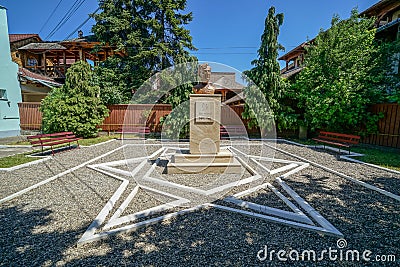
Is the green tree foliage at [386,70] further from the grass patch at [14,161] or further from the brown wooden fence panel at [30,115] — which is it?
the brown wooden fence panel at [30,115]

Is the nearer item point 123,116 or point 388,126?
point 388,126

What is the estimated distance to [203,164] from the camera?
591cm

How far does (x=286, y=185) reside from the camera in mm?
4992

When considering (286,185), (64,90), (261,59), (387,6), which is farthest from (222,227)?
(387,6)

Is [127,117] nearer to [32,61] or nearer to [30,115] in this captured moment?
[30,115]

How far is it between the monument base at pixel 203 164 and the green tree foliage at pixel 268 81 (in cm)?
786

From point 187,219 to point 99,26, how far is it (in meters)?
19.3

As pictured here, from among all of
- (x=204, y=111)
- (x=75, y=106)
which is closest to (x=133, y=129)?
(x=75, y=106)

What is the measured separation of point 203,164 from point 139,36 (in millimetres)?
15596

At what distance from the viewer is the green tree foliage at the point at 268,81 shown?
39.8ft

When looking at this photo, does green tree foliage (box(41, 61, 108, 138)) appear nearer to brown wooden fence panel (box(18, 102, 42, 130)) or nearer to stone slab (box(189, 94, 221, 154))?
brown wooden fence panel (box(18, 102, 42, 130))

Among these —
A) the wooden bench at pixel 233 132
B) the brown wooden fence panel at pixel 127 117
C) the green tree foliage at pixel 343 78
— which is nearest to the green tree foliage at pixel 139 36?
the brown wooden fence panel at pixel 127 117

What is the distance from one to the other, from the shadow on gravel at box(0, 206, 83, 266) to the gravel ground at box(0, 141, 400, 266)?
1 cm

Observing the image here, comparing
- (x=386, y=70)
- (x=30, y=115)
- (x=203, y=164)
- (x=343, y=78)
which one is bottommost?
(x=203, y=164)
